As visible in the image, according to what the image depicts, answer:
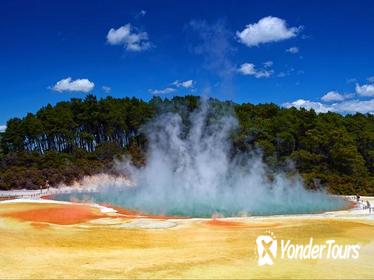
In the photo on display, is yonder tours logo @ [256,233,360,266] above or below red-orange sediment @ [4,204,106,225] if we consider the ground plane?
below

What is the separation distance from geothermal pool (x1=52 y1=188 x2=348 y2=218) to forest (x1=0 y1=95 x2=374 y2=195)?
12.7 m

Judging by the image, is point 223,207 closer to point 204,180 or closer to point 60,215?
point 204,180

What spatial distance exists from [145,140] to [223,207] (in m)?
46.9

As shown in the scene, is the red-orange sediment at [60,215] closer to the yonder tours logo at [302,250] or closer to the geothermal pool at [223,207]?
the geothermal pool at [223,207]

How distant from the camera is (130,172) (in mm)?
71125

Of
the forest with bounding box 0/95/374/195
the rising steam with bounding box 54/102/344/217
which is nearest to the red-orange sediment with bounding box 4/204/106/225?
the rising steam with bounding box 54/102/344/217

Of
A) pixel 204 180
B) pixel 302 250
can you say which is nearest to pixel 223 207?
pixel 204 180

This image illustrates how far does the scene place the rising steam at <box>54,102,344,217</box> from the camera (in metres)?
42.9

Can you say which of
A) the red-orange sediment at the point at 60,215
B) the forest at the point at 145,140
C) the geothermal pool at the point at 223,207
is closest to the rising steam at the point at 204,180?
the geothermal pool at the point at 223,207

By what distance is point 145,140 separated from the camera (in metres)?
86.8

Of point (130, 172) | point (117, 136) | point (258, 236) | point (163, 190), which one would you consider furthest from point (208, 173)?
point (117, 136)

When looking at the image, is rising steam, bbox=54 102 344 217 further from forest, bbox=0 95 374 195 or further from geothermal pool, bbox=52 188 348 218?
forest, bbox=0 95 374 195

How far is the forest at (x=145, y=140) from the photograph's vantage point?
210 ft

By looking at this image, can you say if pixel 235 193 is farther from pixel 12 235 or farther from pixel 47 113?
pixel 47 113
